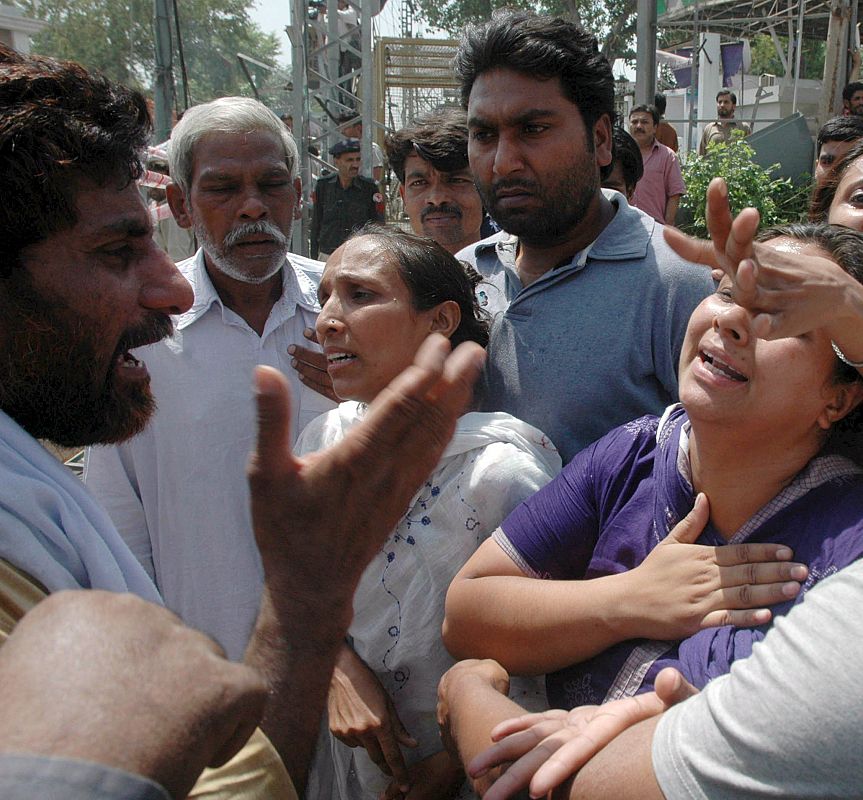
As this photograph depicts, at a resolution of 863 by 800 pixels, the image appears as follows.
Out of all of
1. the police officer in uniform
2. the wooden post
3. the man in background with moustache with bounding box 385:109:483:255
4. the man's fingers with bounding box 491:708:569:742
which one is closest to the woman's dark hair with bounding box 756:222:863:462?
the man's fingers with bounding box 491:708:569:742

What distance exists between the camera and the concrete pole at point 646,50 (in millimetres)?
7512

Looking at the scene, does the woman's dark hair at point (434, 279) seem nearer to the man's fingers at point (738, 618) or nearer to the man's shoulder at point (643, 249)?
the man's shoulder at point (643, 249)

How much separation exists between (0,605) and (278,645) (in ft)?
1.25

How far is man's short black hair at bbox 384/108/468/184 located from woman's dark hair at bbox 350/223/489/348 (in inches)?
44.2

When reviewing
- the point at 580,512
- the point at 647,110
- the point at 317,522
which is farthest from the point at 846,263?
the point at 647,110

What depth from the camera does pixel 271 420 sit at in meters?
1.03

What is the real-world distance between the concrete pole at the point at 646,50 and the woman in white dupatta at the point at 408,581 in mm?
6388

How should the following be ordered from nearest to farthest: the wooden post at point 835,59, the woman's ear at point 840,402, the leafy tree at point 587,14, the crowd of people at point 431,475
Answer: the crowd of people at point 431,475, the woman's ear at point 840,402, the wooden post at point 835,59, the leafy tree at point 587,14

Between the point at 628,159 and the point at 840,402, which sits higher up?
the point at 628,159

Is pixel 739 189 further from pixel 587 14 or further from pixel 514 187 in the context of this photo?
pixel 587 14

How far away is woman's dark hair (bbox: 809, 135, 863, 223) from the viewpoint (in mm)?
2521

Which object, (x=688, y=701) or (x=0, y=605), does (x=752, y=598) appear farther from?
(x=0, y=605)

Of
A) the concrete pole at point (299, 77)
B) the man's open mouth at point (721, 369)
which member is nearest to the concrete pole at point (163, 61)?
the concrete pole at point (299, 77)

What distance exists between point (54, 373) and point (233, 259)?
132cm
